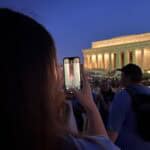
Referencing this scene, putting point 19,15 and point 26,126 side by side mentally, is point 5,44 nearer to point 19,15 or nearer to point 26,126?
point 19,15

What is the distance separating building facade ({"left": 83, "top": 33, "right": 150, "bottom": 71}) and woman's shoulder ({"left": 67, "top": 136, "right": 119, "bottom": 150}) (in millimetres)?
76594

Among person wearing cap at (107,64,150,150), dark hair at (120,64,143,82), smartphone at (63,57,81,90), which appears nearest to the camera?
smartphone at (63,57,81,90)

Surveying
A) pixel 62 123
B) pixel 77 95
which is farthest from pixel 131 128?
pixel 62 123

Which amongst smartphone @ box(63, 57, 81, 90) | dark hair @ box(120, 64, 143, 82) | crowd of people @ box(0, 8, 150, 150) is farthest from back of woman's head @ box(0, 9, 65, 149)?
dark hair @ box(120, 64, 143, 82)

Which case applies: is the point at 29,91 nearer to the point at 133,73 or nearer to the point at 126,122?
the point at 126,122

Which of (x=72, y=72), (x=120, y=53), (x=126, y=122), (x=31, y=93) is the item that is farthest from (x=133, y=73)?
(x=120, y=53)

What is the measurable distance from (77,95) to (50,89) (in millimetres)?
499

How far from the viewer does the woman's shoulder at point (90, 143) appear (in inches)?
57.8

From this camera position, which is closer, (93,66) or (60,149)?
(60,149)

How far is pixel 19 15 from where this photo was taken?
1.53 metres

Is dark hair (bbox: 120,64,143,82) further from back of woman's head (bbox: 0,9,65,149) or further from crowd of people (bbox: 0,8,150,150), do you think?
back of woman's head (bbox: 0,9,65,149)

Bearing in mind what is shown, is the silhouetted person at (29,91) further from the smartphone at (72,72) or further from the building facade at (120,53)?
the building facade at (120,53)

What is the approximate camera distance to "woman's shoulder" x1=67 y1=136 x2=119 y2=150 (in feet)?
4.82

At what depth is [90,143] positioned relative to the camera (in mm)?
1517
